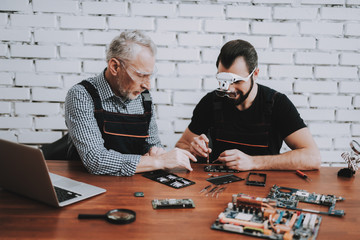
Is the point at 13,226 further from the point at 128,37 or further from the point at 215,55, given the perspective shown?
the point at 215,55

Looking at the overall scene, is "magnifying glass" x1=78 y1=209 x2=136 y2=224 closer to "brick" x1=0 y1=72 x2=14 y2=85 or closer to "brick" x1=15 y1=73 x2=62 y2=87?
"brick" x1=15 y1=73 x2=62 y2=87

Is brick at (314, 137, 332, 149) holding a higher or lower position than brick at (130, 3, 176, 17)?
lower

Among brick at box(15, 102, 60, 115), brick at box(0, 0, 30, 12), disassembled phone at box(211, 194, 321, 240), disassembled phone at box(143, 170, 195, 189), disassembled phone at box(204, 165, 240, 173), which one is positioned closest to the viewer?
disassembled phone at box(211, 194, 321, 240)

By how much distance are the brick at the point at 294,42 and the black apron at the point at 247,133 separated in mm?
577

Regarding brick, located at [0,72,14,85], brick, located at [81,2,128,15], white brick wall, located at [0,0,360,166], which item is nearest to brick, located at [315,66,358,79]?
white brick wall, located at [0,0,360,166]

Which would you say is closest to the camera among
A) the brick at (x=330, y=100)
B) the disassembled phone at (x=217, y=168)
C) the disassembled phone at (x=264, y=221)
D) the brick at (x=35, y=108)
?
the disassembled phone at (x=264, y=221)

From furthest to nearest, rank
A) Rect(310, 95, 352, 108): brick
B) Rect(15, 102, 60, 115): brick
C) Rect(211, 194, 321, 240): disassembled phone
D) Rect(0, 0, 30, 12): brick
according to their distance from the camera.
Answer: Rect(310, 95, 352, 108): brick, Rect(15, 102, 60, 115): brick, Rect(0, 0, 30, 12): brick, Rect(211, 194, 321, 240): disassembled phone

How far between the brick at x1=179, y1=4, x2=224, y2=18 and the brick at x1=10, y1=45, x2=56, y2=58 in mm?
960

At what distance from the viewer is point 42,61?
97.6 inches

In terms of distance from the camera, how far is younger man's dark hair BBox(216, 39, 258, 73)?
1988mm

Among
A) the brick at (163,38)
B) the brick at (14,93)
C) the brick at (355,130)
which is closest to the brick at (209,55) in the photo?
the brick at (163,38)

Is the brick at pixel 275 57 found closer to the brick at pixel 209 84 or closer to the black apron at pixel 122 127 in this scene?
the brick at pixel 209 84

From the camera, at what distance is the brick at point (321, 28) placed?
2527 millimetres

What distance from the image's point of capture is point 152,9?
2.45m
